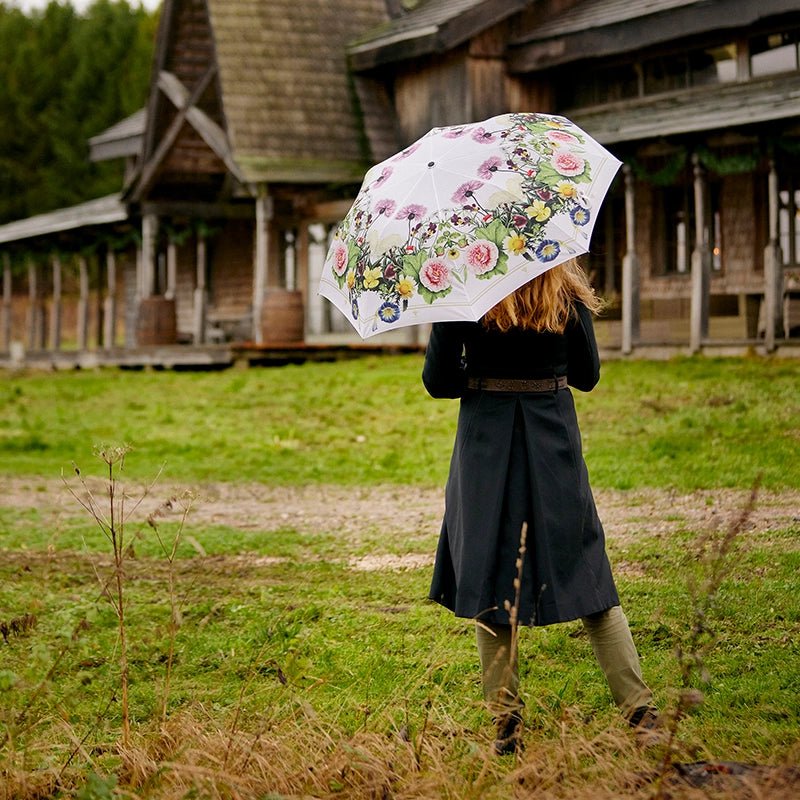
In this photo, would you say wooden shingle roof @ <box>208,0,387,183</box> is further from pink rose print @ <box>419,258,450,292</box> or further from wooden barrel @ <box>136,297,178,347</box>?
pink rose print @ <box>419,258,450,292</box>

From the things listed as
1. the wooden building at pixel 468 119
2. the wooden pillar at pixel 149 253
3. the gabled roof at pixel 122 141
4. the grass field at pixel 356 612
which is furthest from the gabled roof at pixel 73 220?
the grass field at pixel 356 612

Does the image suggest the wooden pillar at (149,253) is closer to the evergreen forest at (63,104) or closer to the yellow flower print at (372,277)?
the yellow flower print at (372,277)

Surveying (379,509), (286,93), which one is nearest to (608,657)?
(379,509)

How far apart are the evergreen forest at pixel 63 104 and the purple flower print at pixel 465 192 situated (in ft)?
164

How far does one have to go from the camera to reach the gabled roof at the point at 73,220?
1010 inches

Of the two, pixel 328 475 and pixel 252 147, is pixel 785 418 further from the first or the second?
pixel 252 147

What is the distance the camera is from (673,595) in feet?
19.7

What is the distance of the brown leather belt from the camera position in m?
4.08

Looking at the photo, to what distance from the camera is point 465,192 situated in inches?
161

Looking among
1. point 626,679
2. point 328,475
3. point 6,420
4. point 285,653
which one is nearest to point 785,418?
point 328,475

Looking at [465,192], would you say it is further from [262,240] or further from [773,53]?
[262,240]

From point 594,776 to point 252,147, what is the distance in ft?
60.9

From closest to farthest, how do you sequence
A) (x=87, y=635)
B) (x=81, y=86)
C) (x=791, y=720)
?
1. (x=791, y=720)
2. (x=87, y=635)
3. (x=81, y=86)

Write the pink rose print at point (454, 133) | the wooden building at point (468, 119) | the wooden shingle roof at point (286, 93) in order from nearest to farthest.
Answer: the pink rose print at point (454, 133) → the wooden building at point (468, 119) → the wooden shingle roof at point (286, 93)
